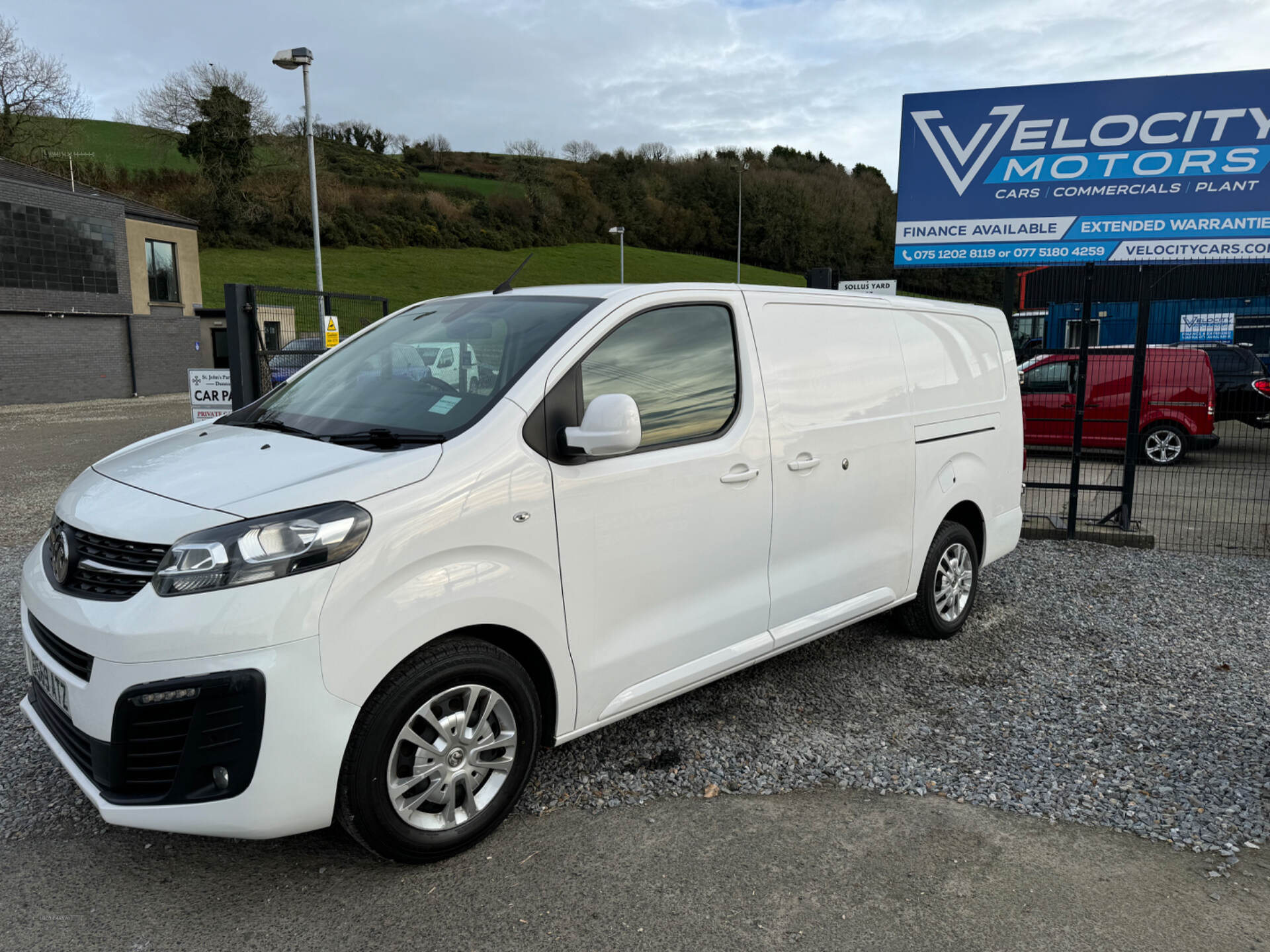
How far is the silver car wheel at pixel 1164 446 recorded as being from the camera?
12539 mm

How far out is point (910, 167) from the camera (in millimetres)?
8281

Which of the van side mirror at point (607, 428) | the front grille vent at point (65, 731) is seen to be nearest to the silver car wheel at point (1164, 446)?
the van side mirror at point (607, 428)

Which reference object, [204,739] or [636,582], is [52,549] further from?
[636,582]

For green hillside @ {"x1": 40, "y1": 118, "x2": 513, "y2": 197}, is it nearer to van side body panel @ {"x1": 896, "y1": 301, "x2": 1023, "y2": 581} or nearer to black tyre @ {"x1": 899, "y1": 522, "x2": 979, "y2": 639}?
van side body panel @ {"x1": 896, "y1": 301, "x2": 1023, "y2": 581}

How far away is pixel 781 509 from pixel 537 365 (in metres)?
1.32

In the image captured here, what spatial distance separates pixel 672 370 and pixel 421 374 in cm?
100

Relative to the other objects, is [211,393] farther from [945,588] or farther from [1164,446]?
[1164,446]

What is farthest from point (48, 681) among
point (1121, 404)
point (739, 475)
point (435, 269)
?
point (435, 269)

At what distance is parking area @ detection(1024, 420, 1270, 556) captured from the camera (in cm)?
808

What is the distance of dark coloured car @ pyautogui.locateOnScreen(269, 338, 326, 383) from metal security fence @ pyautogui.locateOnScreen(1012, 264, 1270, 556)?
6.83 meters

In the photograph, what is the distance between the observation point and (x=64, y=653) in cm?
267

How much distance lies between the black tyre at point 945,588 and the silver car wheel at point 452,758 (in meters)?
2.80

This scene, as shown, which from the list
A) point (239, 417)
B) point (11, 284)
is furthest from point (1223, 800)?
point (11, 284)

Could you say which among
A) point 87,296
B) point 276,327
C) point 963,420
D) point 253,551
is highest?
point 87,296
